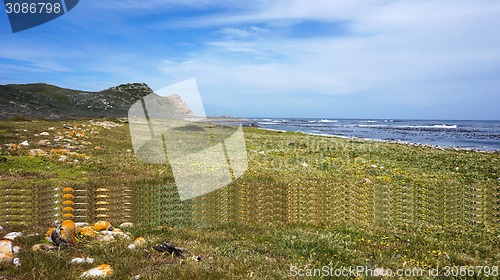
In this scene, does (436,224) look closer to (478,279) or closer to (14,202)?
(478,279)

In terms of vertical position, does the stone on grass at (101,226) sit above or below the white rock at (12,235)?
below

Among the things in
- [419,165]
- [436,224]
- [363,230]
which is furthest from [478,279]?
[419,165]

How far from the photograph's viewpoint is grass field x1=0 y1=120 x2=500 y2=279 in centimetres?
776

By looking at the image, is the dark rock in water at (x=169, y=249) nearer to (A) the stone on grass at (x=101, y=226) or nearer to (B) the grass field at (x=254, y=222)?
(B) the grass field at (x=254, y=222)

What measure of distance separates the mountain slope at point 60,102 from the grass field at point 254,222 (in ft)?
346

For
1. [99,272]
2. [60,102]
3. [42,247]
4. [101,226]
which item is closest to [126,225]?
[101,226]

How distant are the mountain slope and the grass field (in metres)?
106

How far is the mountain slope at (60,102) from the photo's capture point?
115 m

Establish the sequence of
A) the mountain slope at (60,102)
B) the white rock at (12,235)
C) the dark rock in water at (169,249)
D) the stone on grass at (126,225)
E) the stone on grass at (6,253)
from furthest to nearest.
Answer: the mountain slope at (60,102), the stone on grass at (126,225), the white rock at (12,235), the dark rock in water at (169,249), the stone on grass at (6,253)

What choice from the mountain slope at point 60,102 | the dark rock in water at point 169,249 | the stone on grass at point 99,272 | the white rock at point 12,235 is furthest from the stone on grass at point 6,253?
the mountain slope at point 60,102

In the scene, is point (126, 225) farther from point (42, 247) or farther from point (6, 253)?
point (6, 253)

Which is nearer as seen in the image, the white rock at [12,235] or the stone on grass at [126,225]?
the white rock at [12,235]

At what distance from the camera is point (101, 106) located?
163875mm

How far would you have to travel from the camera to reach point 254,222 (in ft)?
40.9
